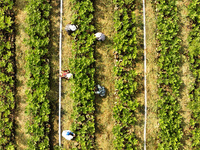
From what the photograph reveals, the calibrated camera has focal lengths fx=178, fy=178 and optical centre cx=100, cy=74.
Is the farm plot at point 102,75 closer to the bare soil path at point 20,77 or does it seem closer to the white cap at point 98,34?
the bare soil path at point 20,77

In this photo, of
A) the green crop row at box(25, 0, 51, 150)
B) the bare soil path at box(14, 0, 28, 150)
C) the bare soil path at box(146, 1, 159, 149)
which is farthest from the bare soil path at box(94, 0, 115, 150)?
the bare soil path at box(14, 0, 28, 150)

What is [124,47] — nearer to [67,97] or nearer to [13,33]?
[67,97]

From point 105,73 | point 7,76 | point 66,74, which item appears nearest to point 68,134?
point 66,74

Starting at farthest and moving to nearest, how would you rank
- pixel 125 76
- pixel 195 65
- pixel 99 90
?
1. pixel 195 65
2. pixel 125 76
3. pixel 99 90

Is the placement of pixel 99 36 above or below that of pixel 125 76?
above

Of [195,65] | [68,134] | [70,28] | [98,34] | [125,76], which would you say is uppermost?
[70,28]

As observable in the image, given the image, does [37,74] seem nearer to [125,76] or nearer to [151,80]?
[125,76]

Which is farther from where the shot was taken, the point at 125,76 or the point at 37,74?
the point at 125,76

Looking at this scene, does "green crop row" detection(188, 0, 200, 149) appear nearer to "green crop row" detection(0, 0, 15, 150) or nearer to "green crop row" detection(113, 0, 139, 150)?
"green crop row" detection(113, 0, 139, 150)
